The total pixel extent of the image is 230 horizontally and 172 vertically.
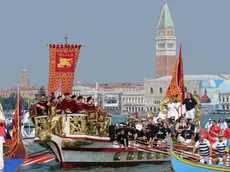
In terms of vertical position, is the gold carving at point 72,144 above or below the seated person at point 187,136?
below

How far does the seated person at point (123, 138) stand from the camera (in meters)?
28.9

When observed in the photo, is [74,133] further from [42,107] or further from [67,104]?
[42,107]

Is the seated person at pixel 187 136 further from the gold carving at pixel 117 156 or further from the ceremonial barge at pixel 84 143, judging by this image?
the gold carving at pixel 117 156

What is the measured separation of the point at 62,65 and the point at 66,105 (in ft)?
5.98

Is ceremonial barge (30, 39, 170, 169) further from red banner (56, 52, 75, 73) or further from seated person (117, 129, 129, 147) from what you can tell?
seated person (117, 129, 129, 147)

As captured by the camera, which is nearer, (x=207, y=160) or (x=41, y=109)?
(x=207, y=160)

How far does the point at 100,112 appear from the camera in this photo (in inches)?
1084

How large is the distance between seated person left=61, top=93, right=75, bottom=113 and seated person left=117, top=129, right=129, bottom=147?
8.05 ft

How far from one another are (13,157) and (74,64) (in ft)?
19.8

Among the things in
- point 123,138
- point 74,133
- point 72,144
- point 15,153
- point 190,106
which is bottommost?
point 15,153

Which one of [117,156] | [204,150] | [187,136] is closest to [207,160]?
[204,150]

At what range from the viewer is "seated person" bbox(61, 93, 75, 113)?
27.0m

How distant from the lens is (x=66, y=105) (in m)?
27.0

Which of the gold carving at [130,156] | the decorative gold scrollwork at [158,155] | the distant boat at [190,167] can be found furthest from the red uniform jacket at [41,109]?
the distant boat at [190,167]
